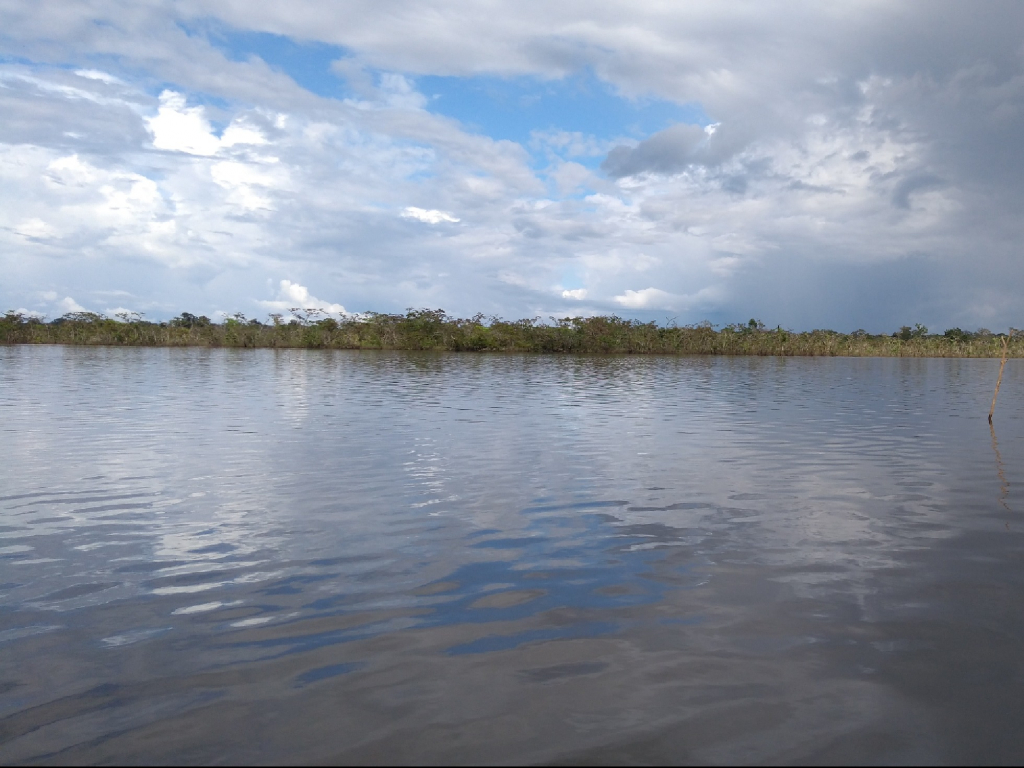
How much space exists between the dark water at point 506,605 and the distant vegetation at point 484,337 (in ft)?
217

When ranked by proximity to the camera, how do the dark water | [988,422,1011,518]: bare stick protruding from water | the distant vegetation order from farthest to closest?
the distant vegetation → [988,422,1011,518]: bare stick protruding from water → the dark water

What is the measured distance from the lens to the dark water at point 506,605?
3.91 metres

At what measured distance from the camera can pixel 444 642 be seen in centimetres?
500

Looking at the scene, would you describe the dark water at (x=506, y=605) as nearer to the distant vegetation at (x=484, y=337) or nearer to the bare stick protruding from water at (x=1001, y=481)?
the bare stick protruding from water at (x=1001, y=481)

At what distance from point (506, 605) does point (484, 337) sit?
74.2m

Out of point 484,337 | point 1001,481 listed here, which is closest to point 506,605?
point 1001,481

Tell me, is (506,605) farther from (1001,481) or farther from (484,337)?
(484,337)

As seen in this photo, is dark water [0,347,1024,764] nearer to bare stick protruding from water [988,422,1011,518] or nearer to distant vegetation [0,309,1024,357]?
bare stick protruding from water [988,422,1011,518]

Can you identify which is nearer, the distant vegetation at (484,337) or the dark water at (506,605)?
the dark water at (506,605)

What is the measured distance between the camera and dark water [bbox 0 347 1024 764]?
3908 millimetres

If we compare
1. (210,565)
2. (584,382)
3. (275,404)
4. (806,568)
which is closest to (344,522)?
(210,565)

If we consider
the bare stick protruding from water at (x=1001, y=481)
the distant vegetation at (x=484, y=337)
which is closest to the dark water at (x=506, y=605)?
the bare stick protruding from water at (x=1001, y=481)

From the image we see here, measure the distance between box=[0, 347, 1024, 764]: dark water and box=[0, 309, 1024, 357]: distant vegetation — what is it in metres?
66.0

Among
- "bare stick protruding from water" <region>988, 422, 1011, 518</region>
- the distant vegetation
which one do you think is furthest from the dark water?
the distant vegetation
